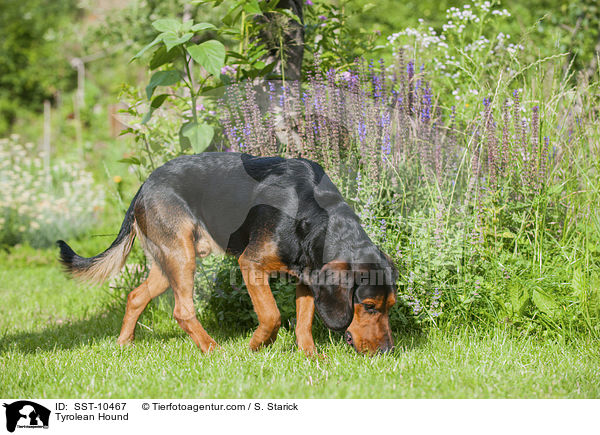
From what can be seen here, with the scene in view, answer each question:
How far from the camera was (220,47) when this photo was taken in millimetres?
3662

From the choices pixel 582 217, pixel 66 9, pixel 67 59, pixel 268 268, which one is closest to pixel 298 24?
pixel 268 268

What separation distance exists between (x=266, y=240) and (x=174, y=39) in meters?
1.53

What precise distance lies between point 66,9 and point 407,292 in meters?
16.6

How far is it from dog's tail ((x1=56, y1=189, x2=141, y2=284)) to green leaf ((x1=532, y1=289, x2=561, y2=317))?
2.67 meters

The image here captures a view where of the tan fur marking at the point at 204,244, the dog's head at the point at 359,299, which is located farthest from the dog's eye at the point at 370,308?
the tan fur marking at the point at 204,244

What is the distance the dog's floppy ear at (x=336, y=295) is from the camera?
291 cm

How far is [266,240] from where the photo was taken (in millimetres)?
3223

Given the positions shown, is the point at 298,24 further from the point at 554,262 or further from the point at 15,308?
the point at 15,308

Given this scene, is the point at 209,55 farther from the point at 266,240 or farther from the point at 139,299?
the point at 139,299

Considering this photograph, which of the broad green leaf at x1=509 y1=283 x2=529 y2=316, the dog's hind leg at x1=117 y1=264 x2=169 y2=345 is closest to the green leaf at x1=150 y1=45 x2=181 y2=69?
the dog's hind leg at x1=117 y1=264 x2=169 y2=345

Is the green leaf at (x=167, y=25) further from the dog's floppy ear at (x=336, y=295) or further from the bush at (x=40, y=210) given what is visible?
the bush at (x=40, y=210)

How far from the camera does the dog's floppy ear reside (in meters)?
2.91

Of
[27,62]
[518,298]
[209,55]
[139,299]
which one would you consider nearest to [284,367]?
[139,299]

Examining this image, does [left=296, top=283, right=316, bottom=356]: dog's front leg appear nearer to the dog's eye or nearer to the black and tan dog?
the black and tan dog
